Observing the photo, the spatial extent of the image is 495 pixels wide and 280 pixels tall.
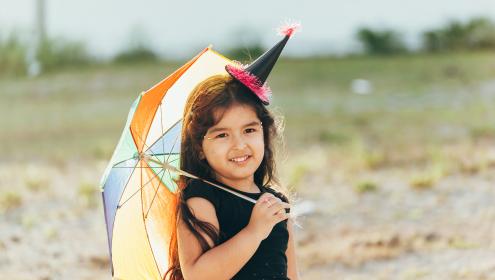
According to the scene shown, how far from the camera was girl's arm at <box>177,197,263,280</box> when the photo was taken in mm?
2414

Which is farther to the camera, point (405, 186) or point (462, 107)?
point (462, 107)

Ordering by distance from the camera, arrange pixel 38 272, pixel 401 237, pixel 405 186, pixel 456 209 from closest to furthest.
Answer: pixel 38 272
pixel 401 237
pixel 456 209
pixel 405 186

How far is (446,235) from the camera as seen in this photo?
194 inches

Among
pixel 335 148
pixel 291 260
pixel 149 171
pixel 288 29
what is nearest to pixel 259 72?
pixel 288 29

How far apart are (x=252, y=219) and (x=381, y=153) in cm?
466

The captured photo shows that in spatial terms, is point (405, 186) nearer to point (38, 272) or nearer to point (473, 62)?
point (38, 272)

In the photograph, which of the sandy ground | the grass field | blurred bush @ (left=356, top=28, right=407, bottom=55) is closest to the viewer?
the sandy ground

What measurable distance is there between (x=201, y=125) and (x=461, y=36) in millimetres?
10394

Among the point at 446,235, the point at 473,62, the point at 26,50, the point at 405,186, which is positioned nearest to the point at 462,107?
the point at 473,62

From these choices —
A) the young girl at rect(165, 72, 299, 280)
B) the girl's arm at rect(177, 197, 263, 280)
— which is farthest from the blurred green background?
the girl's arm at rect(177, 197, 263, 280)

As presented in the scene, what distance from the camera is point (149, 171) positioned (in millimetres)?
2730

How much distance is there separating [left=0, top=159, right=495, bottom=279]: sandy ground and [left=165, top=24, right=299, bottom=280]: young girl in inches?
72.5

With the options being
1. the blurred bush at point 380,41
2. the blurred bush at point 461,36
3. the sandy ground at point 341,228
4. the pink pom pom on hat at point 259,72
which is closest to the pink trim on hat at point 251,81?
the pink pom pom on hat at point 259,72

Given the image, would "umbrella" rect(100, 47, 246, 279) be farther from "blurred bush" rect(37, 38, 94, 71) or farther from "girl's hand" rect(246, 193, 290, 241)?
"blurred bush" rect(37, 38, 94, 71)
